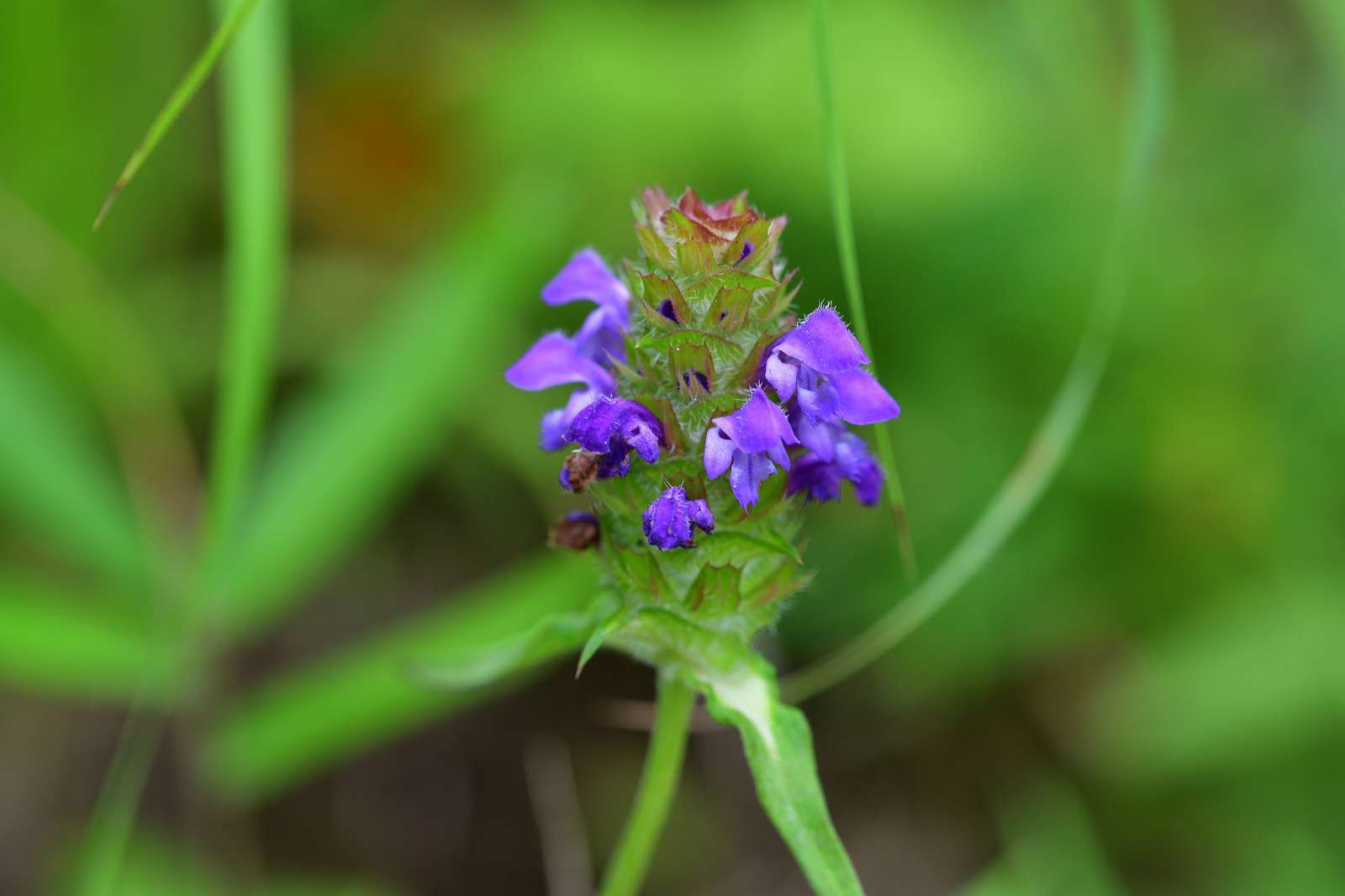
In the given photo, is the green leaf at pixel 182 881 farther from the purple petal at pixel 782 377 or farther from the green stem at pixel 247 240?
the purple petal at pixel 782 377

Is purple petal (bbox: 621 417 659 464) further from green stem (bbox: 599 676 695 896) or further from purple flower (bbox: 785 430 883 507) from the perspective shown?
green stem (bbox: 599 676 695 896)

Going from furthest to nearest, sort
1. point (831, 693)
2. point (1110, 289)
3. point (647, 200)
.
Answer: point (831, 693) < point (1110, 289) < point (647, 200)

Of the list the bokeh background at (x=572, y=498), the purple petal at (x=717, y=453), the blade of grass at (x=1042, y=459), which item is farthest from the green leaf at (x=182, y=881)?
the purple petal at (x=717, y=453)

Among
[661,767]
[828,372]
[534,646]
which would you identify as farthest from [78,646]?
[828,372]

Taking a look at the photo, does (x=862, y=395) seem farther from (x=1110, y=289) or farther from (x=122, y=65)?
(x=122, y=65)

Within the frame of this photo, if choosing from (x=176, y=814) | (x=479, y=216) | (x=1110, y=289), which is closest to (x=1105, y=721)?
(x=1110, y=289)

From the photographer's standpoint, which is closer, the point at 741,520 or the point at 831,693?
the point at 741,520

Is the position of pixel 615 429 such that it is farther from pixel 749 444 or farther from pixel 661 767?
pixel 661 767
